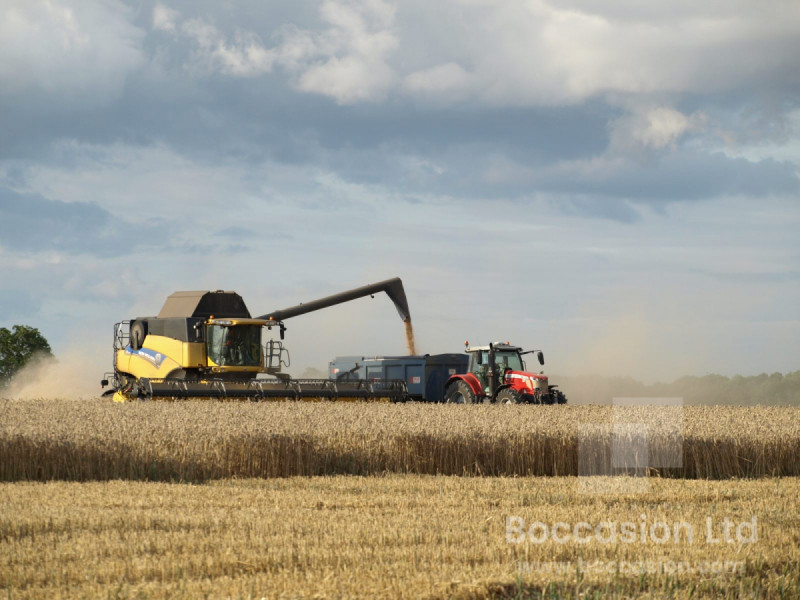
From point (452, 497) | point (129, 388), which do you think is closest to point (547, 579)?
point (452, 497)

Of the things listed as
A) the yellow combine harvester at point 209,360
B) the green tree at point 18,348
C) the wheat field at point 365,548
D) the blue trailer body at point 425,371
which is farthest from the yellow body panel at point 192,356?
the green tree at point 18,348

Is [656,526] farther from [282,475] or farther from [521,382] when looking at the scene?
[521,382]

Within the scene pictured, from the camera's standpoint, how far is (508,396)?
20.7 m

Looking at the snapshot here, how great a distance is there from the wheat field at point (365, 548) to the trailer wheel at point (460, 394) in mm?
11013

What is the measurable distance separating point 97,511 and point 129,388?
12.9 meters

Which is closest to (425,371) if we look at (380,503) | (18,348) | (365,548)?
(380,503)

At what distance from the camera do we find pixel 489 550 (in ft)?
23.4

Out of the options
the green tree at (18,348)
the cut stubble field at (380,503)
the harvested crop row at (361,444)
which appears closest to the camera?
the cut stubble field at (380,503)

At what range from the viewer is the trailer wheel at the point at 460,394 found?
71.8 ft

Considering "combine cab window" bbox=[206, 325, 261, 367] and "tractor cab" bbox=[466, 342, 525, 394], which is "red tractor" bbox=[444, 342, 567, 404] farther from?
"combine cab window" bbox=[206, 325, 261, 367]

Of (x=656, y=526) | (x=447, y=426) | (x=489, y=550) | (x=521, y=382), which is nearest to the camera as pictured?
(x=489, y=550)

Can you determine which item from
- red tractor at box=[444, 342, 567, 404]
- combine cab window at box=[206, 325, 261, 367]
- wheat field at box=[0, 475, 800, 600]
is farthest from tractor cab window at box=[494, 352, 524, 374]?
wheat field at box=[0, 475, 800, 600]

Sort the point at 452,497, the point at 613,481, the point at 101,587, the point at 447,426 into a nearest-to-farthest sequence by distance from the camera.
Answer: the point at 101,587 < the point at 452,497 < the point at 613,481 < the point at 447,426

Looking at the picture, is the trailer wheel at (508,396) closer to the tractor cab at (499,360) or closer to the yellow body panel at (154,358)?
the tractor cab at (499,360)
